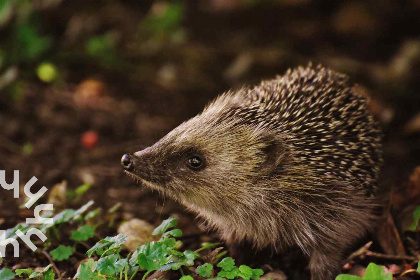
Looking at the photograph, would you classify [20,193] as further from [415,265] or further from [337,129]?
[415,265]

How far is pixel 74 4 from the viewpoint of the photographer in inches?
345

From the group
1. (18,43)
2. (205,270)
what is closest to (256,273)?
(205,270)

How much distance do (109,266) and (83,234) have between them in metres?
0.85

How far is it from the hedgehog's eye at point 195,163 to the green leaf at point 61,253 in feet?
3.79

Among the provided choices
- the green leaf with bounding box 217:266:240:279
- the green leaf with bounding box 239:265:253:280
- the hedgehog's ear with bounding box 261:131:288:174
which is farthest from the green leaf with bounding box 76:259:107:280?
the hedgehog's ear with bounding box 261:131:288:174

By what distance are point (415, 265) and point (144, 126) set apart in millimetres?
3854

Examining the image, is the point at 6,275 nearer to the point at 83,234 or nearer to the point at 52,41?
the point at 83,234

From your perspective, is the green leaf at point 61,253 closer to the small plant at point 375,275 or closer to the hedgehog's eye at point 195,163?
the hedgehog's eye at point 195,163

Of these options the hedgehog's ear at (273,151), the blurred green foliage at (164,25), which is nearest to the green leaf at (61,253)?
the hedgehog's ear at (273,151)

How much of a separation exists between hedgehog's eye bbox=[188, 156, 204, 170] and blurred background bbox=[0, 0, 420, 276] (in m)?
1.11

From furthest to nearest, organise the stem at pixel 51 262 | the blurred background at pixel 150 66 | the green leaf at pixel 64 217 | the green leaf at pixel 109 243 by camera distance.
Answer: the blurred background at pixel 150 66
the green leaf at pixel 64 217
the stem at pixel 51 262
the green leaf at pixel 109 243

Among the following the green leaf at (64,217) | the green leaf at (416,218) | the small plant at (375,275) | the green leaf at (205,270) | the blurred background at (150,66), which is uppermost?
the blurred background at (150,66)

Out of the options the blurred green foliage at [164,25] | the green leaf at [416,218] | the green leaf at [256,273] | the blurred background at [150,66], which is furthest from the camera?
the blurred green foliage at [164,25]

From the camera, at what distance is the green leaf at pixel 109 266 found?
3516 millimetres
